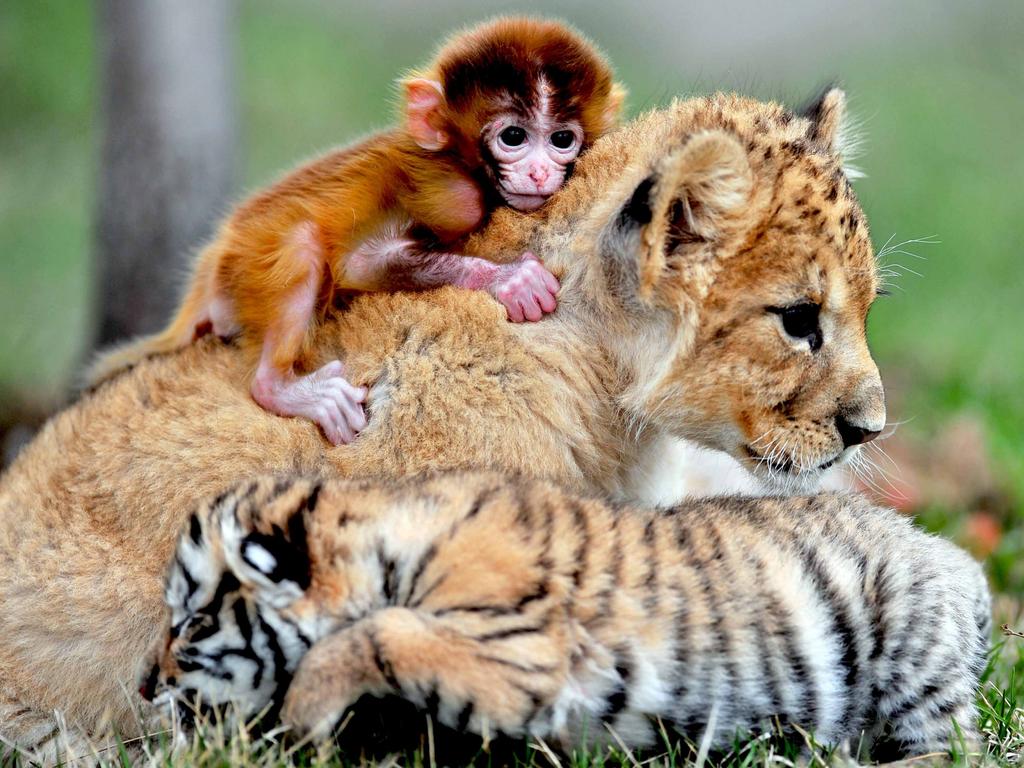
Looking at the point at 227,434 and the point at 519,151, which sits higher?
the point at 519,151

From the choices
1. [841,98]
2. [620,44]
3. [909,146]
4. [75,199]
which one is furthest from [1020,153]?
[841,98]

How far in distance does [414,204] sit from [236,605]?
2108 mm

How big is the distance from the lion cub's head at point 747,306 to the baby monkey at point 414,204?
0.42 meters

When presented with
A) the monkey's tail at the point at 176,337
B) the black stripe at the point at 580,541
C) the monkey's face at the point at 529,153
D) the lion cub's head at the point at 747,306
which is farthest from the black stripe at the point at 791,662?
the monkey's tail at the point at 176,337

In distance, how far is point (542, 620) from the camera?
3994 mm

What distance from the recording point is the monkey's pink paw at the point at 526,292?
16.9ft

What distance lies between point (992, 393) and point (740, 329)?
626 centimetres

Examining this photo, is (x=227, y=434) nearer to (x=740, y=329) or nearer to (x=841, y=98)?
(x=740, y=329)

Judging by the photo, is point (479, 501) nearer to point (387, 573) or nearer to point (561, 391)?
point (387, 573)

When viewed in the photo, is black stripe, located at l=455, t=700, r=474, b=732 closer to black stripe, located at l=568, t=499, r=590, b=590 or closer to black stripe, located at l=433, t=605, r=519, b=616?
black stripe, located at l=433, t=605, r=519, b=616

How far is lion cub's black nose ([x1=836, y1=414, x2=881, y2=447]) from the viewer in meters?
5.10

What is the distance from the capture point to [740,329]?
4980mm

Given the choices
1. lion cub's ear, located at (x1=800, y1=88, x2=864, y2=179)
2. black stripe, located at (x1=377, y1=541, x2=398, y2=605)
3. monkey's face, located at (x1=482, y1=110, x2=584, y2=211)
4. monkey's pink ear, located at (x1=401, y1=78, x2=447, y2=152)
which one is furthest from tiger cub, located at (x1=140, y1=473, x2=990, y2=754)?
monkey's pink ear, located at (x1=401, y1=78, x2=447, y2=152)

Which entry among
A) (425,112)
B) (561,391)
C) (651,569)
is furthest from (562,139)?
(651,569)
